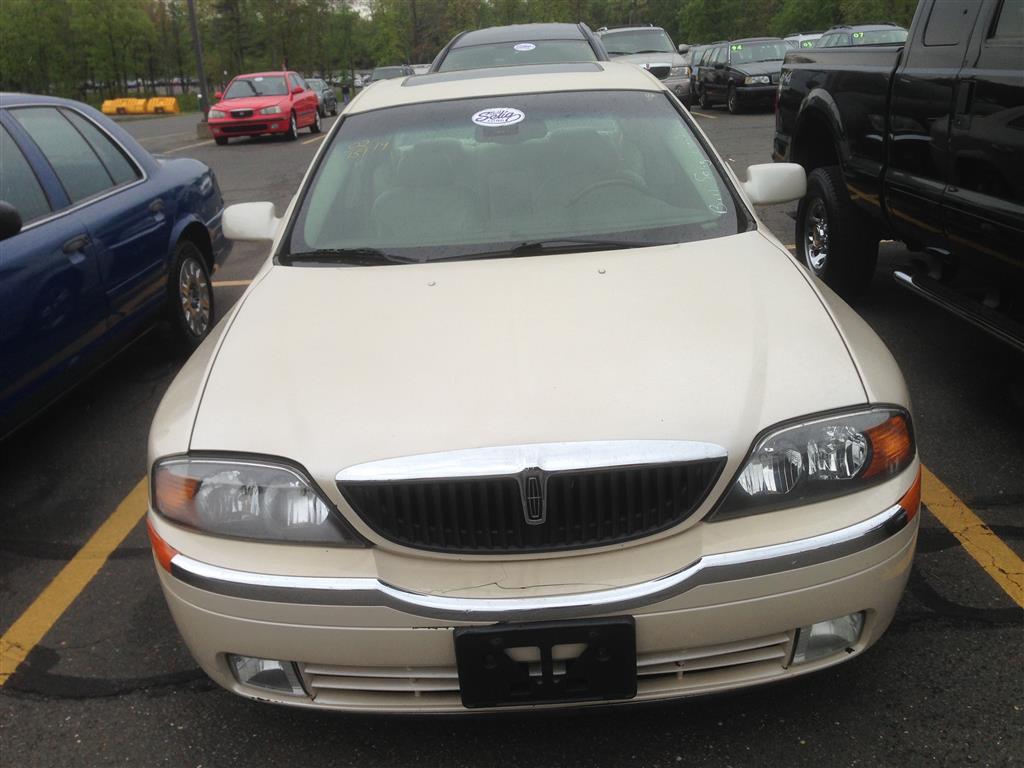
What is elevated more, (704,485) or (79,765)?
(704,485)

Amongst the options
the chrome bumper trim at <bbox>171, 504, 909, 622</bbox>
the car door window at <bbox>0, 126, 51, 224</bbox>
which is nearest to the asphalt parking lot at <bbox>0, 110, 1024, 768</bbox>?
the chrome bumper trim at <bbox>171, 504, 909, 622</bbox>

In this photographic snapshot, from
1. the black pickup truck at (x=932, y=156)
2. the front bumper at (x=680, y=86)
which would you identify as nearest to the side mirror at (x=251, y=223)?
the black pickup truck at (x=932, y=156)

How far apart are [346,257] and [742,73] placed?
62.5 feet

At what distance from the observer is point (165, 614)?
3.08 m

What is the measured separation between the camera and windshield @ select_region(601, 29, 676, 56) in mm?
18938

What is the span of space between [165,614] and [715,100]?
21218mm

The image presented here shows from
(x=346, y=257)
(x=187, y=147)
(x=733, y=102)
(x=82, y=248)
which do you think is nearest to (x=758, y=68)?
(x=733, y=102)

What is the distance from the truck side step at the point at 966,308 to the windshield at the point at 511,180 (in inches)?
53.4

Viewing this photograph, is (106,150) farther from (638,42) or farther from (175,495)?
(638,42)

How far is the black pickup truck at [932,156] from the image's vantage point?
373 centimetres

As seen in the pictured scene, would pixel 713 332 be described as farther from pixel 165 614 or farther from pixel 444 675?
pixel 165 614

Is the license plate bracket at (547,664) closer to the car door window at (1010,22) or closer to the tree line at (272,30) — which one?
the car door window at (1010,22)

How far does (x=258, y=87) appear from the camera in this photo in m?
21.9

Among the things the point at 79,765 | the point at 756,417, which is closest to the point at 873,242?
the point at 756,417
